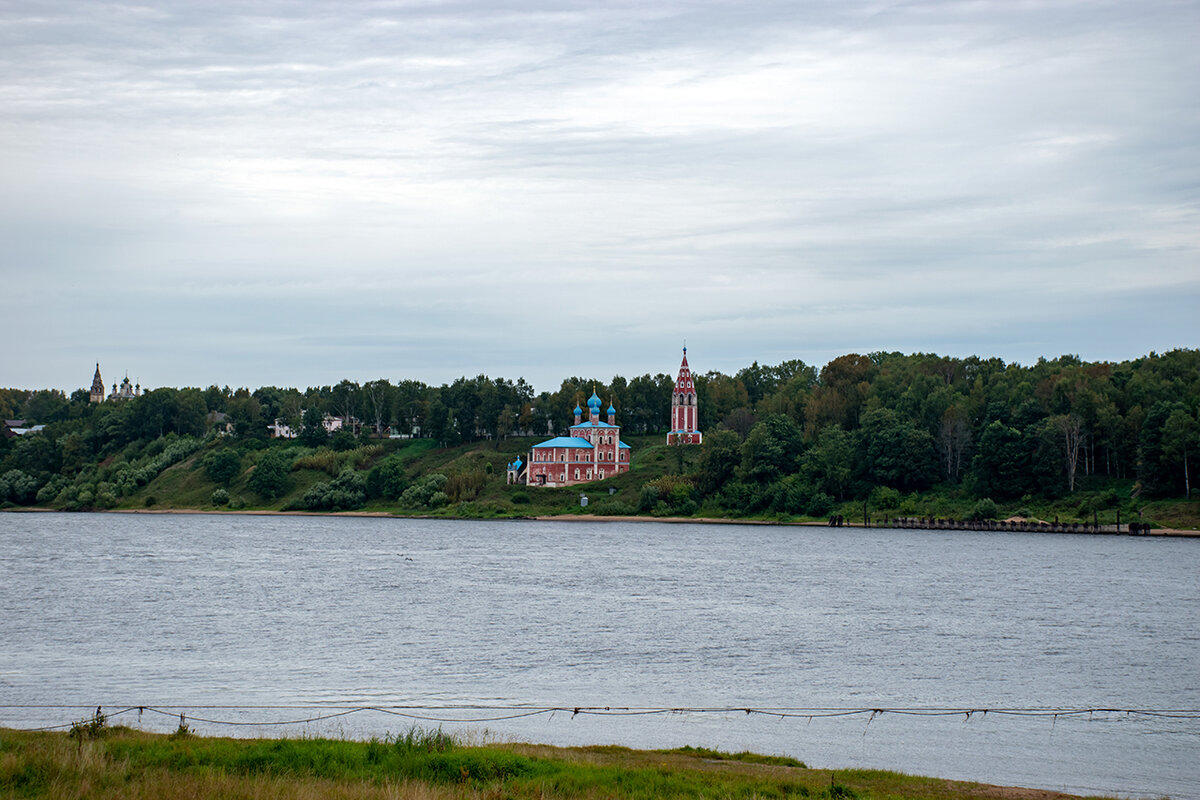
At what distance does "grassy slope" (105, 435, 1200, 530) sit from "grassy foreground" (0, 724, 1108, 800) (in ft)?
299

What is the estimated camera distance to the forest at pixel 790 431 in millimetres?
113688

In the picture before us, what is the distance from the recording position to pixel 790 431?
5325 inches

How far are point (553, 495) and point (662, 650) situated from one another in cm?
10497

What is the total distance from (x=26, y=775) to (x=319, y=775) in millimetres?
4750

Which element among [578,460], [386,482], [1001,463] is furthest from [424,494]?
[1001,463]

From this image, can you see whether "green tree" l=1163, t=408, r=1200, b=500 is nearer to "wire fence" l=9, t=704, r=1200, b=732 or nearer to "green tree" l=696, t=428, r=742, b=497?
Result: "green tree" l=696, t=428, r=742, b=497

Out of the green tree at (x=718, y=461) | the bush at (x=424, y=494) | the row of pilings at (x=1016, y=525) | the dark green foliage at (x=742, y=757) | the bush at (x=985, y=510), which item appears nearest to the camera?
the dark green foliage at (x=742, y=757)

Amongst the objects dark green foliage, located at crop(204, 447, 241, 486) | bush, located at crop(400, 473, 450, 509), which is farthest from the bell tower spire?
dark green foliage, located at crop(204, 447, 241, 486)

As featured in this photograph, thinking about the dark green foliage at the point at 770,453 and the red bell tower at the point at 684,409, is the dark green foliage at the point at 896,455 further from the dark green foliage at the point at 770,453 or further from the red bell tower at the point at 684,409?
the red bell tower at the point at 684,409

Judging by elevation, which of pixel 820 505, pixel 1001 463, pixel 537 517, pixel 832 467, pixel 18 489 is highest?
pixel 1001 463

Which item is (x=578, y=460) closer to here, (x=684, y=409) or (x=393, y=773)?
(x=684, y=409)

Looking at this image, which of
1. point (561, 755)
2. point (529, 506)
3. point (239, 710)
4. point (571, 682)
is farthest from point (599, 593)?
point (529, 506)

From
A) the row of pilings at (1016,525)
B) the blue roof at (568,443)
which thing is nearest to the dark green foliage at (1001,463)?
the row of pilings at (1016,525)

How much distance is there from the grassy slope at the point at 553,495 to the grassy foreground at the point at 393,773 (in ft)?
299
